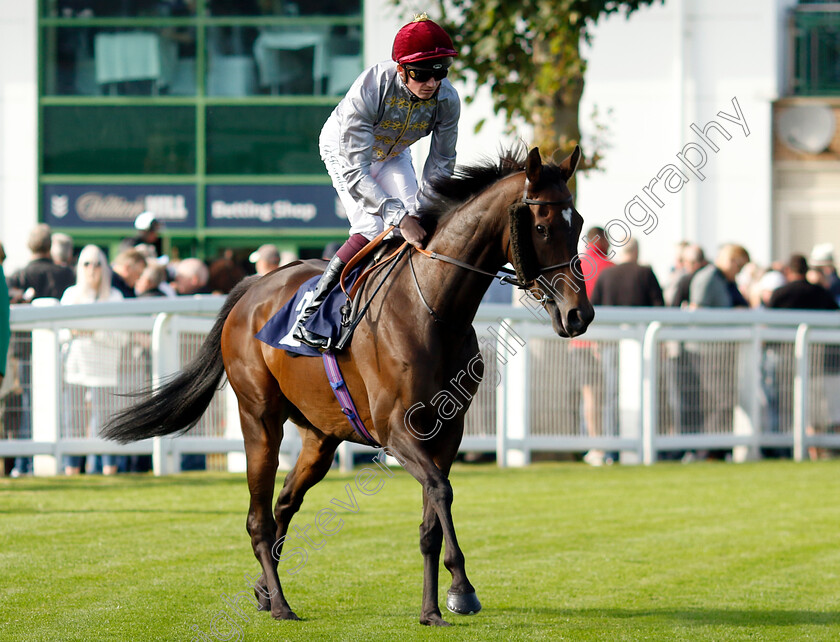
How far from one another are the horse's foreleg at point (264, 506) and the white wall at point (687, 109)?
1338cm

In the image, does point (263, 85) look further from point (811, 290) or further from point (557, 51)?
point (811, 290)

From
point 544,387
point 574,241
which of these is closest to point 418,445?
point 574,241

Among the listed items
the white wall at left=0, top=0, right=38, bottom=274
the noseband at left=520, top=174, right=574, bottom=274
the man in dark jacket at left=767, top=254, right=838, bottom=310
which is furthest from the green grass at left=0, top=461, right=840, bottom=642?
the white wall at left=0, top=0, right=38, bottom=274

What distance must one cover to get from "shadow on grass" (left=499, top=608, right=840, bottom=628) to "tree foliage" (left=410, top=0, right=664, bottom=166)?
6.62 m

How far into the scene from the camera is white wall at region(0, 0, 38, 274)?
18.2 meters

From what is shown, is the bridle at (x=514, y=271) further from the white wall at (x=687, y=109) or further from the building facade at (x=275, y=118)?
the white wall at (x=687, y=109)

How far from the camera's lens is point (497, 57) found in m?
11.8

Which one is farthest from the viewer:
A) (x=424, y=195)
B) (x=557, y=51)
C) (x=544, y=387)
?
(x=557, y=51)

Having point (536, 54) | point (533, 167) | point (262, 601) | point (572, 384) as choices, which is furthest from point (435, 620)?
point (536, 54)

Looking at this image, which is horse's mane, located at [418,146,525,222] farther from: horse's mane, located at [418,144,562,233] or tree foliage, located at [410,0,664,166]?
tree foliage, located at [410,0,664,166]

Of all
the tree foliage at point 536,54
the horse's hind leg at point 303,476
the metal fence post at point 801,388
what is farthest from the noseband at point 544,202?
the metal fence post at point 801,388

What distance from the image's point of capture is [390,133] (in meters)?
5.14

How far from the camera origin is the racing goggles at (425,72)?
480 centimetres

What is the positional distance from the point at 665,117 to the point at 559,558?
42.8ft
